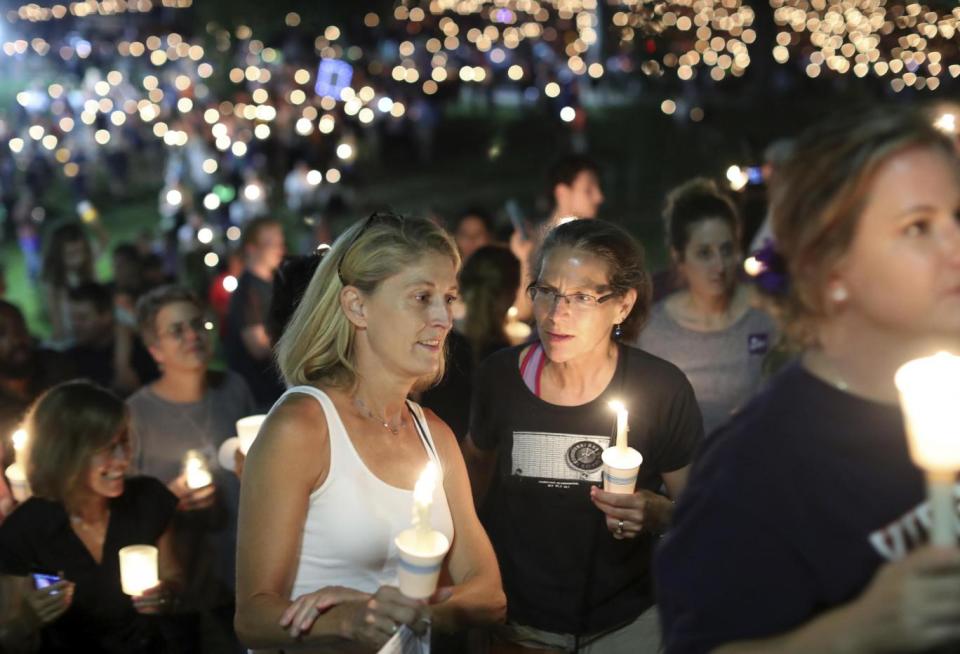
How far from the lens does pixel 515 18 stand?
4078cm

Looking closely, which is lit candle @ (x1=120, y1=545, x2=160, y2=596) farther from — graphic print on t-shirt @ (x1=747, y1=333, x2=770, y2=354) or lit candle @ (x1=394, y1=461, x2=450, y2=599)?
graphic print on t-shirt @ (x1=747, y1=333, x2=770, y2=354)

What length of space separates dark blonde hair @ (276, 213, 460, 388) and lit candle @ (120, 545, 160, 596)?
1.23 metres

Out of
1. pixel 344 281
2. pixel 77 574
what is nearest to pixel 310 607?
pixel 344 281

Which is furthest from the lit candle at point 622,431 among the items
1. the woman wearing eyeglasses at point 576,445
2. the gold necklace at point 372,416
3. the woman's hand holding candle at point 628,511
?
the gold necklace at point 372,416

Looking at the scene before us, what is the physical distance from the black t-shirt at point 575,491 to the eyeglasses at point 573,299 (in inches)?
8.5

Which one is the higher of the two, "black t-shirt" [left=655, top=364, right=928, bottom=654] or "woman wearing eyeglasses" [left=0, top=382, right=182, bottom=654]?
"black t-shirt" [left=655, top=364, right=928, bottom=654]

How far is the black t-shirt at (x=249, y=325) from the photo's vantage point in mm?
6664

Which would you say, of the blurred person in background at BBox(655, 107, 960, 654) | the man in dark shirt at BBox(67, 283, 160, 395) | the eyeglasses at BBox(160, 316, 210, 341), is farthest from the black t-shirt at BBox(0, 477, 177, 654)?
the man in dark shirt at BBox(67, 283, 160, 395)

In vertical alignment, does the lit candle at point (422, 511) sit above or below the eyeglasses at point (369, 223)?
below

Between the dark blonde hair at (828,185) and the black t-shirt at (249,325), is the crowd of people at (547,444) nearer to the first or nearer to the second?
the dark blonde hair at (828,185)

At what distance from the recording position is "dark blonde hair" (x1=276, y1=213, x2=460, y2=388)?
2887 mm

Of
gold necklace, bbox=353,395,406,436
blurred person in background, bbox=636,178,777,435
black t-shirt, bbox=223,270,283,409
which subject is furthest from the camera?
black t-shirt, bbox=223,270,283,409

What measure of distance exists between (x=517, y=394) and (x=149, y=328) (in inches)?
102

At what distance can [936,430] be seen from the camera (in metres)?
1.34
